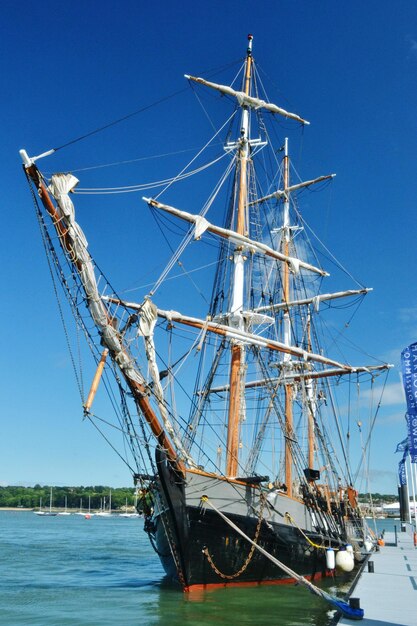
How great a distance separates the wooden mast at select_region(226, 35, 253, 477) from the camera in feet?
73.7

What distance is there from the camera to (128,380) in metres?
17.4

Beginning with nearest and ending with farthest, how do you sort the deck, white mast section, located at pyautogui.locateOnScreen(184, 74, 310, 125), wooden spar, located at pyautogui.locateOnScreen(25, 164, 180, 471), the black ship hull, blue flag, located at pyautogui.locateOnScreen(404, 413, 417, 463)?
the deck
wooden spar, located at pyautogui.locateOnScreen(25, 164, 180, 471)
the black ship hull
blue flag, located at pyautogui.locateOnScreen(404, 413, 417, 463)
white mast section, located at pyautogui.locateOnScreen(184, 74, 310, 125)

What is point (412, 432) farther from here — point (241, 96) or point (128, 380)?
point (241, 96)

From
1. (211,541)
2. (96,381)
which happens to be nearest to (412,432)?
(211,541)

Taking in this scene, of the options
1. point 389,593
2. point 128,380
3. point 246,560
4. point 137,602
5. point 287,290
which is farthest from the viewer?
point 287,290

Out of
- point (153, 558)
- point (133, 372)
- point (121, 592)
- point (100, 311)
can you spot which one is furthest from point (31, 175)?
point (153, 558)

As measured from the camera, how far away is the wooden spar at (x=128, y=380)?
576 inches

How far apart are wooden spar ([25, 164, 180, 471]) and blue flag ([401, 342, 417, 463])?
1036 centimetres

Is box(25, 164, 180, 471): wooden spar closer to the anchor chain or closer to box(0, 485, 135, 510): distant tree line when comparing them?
the anchor chain

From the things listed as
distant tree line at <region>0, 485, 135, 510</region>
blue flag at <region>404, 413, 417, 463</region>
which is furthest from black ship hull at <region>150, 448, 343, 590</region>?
distant tree line at <region>0, 485, 135, 510</region>

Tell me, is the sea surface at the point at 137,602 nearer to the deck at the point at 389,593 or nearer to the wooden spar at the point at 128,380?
the deck at the point at 389,593

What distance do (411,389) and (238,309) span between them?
769 centimetres

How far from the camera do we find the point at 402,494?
51656 mm

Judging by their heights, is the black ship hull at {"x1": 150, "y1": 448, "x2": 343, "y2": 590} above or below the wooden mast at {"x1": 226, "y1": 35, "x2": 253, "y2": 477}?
below
